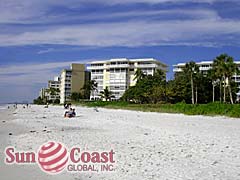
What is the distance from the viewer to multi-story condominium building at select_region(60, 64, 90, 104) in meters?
160

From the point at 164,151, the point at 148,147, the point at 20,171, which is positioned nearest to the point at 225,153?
the point at 164,151

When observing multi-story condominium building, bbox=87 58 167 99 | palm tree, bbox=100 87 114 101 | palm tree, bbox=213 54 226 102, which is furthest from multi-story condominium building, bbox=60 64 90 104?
palm tree, bbox=213 54 226 102

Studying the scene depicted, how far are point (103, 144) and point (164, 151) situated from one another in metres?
2.98

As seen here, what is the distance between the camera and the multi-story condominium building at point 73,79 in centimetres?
16012

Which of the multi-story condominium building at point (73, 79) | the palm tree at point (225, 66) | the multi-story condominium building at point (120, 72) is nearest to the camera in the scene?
the palm tree at point (225, 66)

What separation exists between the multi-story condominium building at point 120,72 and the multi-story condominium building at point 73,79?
73.1ft

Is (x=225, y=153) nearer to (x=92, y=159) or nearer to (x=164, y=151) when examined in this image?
(x=164, y=151)

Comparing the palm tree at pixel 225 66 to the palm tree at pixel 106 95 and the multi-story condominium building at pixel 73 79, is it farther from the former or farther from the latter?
the multi-story condominium building at pixel 73 79

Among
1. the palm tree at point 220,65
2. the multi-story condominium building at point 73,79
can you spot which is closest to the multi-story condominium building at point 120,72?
the multi-story condominium building at point 73,79

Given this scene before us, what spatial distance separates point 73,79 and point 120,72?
34.1 meters

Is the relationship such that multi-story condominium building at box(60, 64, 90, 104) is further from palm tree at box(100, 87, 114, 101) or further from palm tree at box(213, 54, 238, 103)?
palm tree at box(213, 54, 238, 103)

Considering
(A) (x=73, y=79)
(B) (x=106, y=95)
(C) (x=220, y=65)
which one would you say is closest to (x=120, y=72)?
(B) (x=106, y=95)

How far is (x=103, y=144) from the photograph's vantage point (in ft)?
45.4

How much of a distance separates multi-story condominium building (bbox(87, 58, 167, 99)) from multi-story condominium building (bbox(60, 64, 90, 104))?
2227 cm
